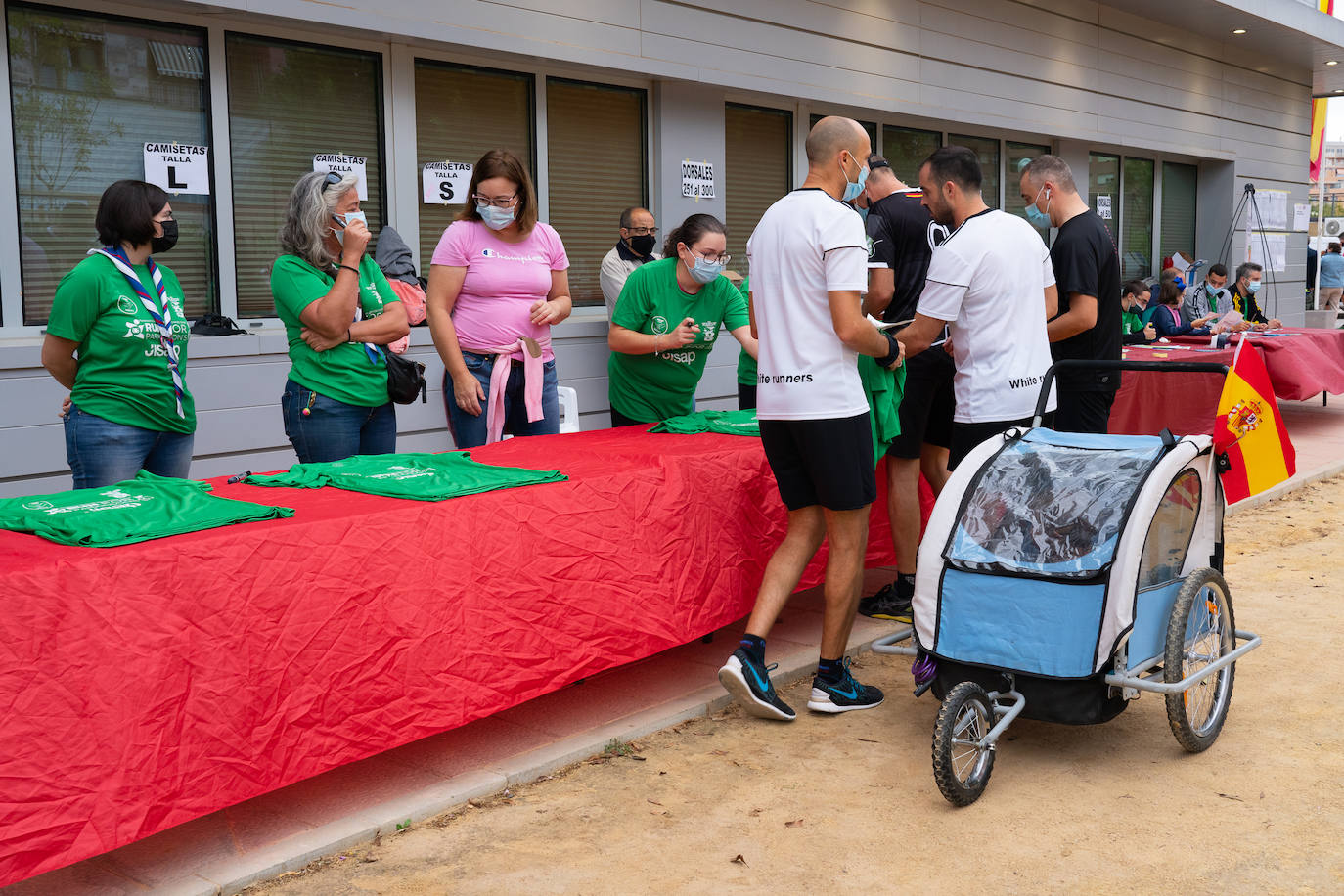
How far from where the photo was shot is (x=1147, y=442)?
3.49 m

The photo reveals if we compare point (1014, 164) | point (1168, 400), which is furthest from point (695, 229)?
point (1014, 164)

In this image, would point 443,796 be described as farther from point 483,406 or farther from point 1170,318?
point 1170,318

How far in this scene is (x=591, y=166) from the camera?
819 cm

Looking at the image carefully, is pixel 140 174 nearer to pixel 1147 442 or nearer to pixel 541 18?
pixel 541 18

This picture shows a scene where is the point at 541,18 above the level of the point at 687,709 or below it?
above

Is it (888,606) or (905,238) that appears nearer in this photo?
(905,238)

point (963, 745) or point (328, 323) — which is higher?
point (328, 323)

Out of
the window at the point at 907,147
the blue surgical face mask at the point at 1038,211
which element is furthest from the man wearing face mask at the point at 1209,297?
the blue surgical face mask at the point at 1038,211

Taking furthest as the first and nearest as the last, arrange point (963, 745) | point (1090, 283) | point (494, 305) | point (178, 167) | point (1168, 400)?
point (1168, 400)
point (178, 167)
point (1090, 283)
point (494, 305)
point (963, 745)

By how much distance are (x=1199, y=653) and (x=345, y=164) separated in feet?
17.3

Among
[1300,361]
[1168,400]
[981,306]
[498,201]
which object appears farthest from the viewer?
[1300,361]

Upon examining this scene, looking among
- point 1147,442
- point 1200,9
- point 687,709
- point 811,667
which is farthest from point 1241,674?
point 1200,9

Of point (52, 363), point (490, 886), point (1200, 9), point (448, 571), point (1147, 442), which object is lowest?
point (490, 886)

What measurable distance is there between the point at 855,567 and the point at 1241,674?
1465mm
